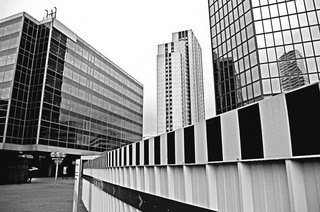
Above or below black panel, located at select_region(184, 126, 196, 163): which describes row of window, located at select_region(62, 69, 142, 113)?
above

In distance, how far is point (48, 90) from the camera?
40.5 metres

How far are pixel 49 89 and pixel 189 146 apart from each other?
43.1 meters

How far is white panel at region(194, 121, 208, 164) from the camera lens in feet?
6.48

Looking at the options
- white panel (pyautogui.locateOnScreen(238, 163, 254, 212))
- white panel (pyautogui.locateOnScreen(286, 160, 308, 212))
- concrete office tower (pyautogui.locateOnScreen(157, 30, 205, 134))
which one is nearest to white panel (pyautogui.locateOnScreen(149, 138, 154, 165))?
white panel (pyautogui.locateOnScreen(238, 163, 254, 212))

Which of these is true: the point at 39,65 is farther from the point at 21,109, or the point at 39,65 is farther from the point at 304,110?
the point at 304,110

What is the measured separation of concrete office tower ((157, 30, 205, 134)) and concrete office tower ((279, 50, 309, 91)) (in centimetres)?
11100

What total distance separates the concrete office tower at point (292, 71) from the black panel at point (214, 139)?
27060 mm

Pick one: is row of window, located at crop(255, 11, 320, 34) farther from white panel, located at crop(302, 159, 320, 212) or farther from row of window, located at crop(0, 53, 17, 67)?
row of window, located at crop(0, 53, 17, 67)

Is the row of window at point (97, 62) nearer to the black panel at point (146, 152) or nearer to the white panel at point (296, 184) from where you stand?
the black panel at point (146, 152)

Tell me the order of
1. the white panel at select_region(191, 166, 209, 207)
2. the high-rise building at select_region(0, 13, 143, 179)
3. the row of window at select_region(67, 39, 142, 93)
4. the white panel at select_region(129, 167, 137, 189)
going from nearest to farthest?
the white panel at select_region(191, 166, 209, 207)
the white panel at select_region(129, 167, 137, 189)
the high-rise building at select_region(0, 13, 143, 179)
the row of window at select_region(67, 39, 142, 93)

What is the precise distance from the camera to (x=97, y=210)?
22.8ft

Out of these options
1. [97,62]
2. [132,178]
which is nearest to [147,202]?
[132,178]

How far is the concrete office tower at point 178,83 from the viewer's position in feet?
455

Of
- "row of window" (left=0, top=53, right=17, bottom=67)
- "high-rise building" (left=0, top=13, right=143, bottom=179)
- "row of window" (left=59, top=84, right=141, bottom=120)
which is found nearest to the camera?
"high-rise building" (left=0, top=13, right=143, bottom=179)
